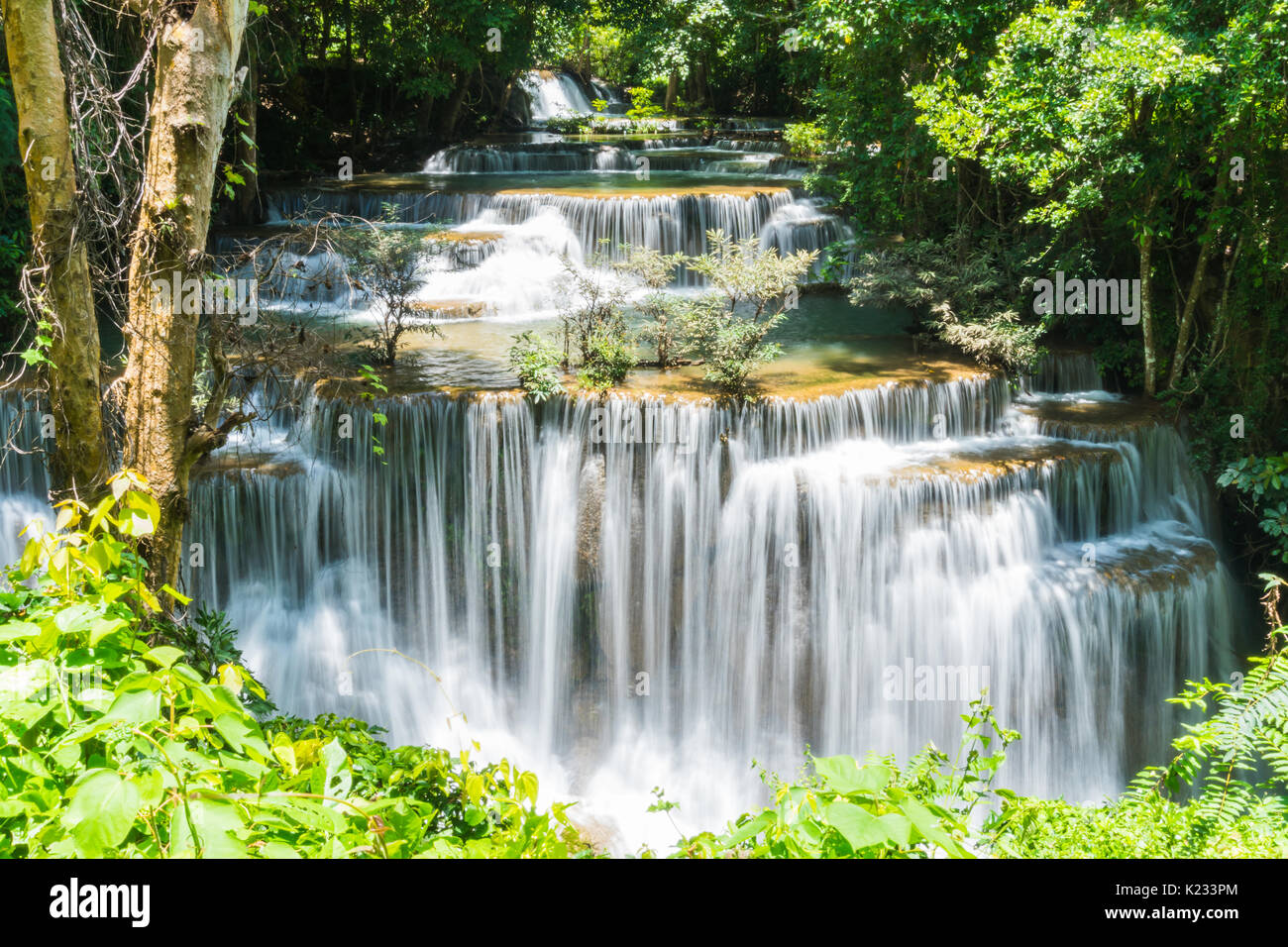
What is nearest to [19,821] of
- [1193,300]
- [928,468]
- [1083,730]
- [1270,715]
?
[1270,715]

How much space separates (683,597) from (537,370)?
2.53 meters

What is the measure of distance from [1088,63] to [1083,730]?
20.1 ft

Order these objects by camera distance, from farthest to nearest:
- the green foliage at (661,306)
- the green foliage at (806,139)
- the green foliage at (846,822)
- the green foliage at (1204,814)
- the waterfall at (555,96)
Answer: the waterfall at (555,96) < the green foliage at (806,139) < the green foliage at (661,306) < the green foliage at (1204,814) < the green foliage at (846,822)

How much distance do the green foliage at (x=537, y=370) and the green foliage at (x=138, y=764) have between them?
6088mm

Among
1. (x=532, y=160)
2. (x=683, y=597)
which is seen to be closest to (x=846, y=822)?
(x=683, y=597)

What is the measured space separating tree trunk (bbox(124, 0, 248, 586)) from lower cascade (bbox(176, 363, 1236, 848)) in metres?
4.36

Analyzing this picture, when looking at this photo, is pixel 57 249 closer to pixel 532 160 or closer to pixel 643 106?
pixel 532 160

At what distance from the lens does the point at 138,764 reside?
5.92 feet

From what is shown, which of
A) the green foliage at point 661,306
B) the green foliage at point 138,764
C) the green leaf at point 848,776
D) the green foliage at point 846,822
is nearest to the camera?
the green foliage at point 138,764

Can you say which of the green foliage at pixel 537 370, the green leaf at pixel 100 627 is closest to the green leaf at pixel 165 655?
the green leaf at pixel 100 627

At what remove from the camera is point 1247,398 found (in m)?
9.61

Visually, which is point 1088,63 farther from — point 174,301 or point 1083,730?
point 174,301

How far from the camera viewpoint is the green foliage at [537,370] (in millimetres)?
8602

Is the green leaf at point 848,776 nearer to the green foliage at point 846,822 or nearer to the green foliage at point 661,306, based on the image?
the green foliage at point 846,822
